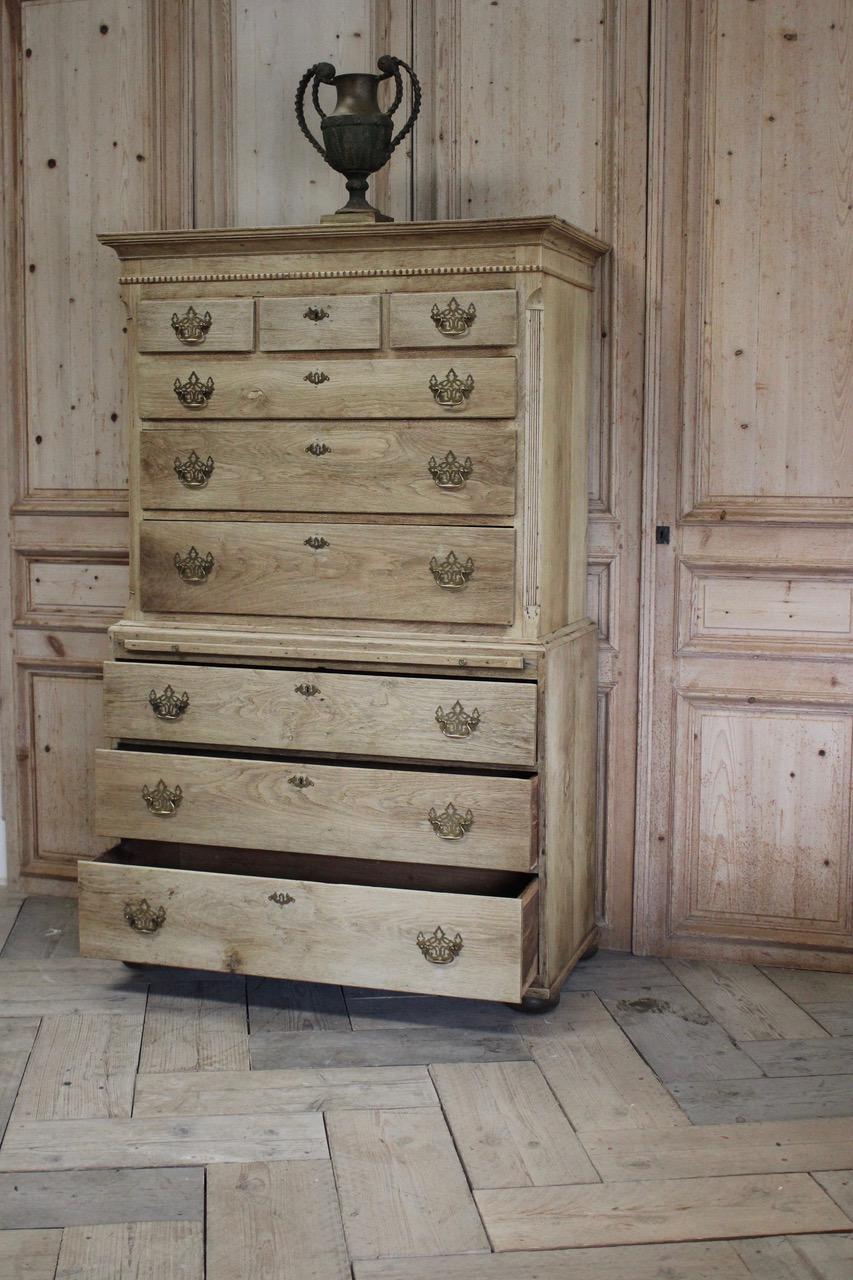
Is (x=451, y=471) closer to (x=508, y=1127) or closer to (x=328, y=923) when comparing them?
(x=328, y=923)

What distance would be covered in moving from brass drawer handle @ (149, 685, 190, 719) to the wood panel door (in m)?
1.11

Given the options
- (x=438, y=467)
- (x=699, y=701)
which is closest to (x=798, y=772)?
(x=699, y=701)

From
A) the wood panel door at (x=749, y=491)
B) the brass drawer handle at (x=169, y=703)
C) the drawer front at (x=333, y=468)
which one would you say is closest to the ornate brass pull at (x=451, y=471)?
the drawer front at (x=333, y=468)

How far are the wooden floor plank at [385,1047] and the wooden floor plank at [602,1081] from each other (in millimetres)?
82

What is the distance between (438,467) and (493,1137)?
4.31ft

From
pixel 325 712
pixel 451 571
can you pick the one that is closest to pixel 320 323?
pixel 451 571

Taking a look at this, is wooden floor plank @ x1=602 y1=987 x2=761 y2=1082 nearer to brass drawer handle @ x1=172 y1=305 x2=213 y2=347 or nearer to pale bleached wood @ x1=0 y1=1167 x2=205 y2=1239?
pale bleached wood @ x1=0 y1=1167 x2=205 y2=1239

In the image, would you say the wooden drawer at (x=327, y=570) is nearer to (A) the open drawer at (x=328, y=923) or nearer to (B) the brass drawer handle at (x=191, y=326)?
(B) the brass drawer handle at (x=191, y=326)

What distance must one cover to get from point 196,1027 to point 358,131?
1963 mm

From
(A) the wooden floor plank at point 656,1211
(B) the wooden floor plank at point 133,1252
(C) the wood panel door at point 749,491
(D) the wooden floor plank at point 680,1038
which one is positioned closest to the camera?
(B) the wooden floor plank at point 133,1252

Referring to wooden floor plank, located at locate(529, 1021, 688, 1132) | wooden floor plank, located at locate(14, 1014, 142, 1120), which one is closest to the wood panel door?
wooden floor plank, located at locate(529, 1021, 688, 1132)

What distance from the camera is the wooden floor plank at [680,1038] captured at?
2.73 metres

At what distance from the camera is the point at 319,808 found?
2.92 metres

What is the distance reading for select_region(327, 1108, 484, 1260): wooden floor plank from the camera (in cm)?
212
